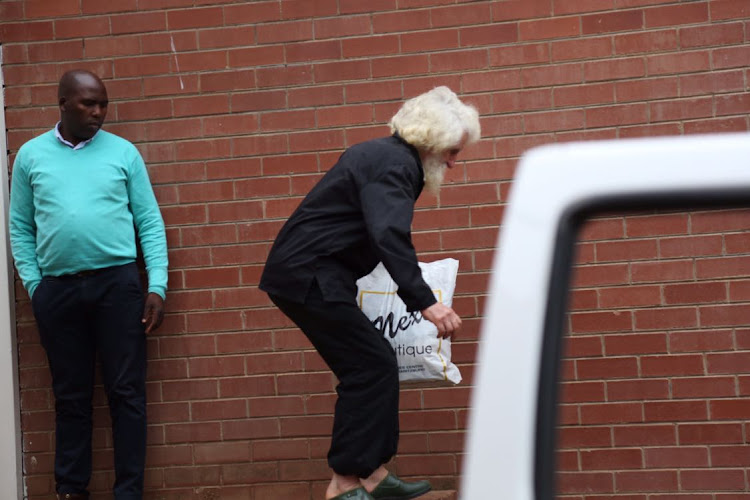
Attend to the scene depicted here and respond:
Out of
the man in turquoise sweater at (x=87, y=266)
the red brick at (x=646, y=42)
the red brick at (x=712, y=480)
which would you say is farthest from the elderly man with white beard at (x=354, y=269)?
the red brick at (x=712, y=480)

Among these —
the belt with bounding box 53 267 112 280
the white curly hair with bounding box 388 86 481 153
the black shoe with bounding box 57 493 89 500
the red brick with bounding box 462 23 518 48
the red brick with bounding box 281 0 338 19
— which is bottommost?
the black shoe with bounding box 57 493 89 500

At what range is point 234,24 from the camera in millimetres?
5059

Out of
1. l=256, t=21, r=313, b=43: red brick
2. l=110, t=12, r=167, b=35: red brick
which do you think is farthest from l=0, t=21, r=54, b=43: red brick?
l=256, t=21, r=313, b=43: red brick

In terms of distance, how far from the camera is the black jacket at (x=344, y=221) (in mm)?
3793

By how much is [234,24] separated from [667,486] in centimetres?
391

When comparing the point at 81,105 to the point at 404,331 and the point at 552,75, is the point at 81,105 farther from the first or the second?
the point at 552,75

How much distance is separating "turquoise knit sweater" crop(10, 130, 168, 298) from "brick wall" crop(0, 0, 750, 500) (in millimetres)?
203

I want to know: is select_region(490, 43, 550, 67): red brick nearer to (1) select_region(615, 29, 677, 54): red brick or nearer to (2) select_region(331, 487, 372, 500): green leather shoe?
(1) select_region(615, 29, 677, 54): red brick

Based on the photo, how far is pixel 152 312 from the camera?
4840 mm

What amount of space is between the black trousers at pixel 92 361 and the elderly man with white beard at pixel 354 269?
1020mm

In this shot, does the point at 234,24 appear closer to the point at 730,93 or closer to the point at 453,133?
the point at 453,133

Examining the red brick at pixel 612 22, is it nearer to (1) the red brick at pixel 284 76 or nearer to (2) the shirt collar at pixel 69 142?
(1) the red brick at pixel 284 76

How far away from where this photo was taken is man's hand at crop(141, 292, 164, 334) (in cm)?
482

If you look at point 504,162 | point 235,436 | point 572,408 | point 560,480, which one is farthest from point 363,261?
point 560,480
